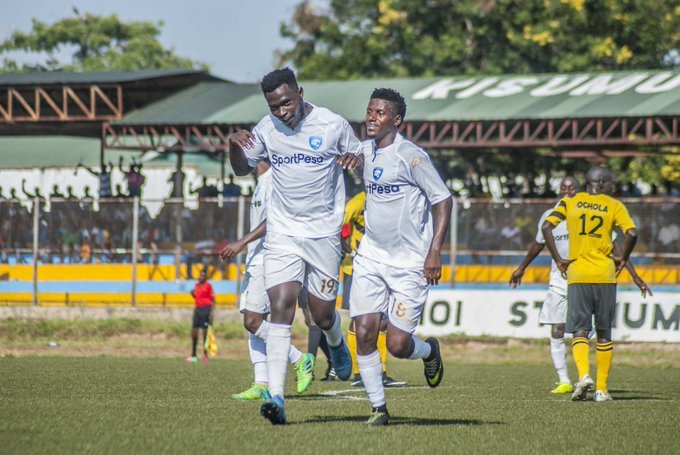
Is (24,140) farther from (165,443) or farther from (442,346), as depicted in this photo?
(165,443)

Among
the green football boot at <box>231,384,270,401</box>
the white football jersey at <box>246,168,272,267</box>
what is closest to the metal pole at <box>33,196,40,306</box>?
the white football jersey at <box>246,168,272,267</box>

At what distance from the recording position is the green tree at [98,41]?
82.7 meters

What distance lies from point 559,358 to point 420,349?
202 inches

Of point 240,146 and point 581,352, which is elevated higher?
point 240,146

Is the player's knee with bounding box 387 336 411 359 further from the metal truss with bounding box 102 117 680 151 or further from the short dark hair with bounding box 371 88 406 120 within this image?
the metal truss with bounding box 102 117 680 151

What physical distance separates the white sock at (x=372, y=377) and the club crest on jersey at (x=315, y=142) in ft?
5.23

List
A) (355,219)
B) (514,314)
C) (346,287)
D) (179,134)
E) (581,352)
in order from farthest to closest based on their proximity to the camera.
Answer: (179,134) < (514,314) < (346,287) < (355,219) < (581,352)

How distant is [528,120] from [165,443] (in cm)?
2357

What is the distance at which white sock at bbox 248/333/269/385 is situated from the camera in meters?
12.1

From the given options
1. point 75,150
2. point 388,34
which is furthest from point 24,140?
point 388,34

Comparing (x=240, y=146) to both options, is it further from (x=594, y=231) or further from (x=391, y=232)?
(x=594, y=231)

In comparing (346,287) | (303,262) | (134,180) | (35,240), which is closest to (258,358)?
(303,262)

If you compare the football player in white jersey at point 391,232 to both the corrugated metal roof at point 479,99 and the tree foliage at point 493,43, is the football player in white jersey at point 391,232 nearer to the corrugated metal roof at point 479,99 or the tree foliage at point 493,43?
the corrugated metal roof at point 479,99

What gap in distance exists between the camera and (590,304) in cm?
1337
